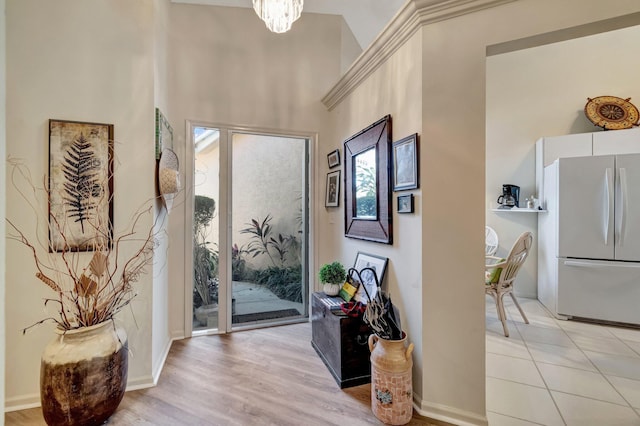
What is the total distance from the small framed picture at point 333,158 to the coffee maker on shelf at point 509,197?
8.74 ft

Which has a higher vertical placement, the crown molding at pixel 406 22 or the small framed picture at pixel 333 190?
the crown molding at pixel 406 22

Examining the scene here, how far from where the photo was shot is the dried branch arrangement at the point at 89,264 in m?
1.72

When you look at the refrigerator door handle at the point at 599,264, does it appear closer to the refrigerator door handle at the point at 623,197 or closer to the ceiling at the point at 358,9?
the refrigerator door handle at the point at 623,197

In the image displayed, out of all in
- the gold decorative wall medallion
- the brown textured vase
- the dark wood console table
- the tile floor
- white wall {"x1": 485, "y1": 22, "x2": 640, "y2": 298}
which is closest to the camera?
the brown textured vase

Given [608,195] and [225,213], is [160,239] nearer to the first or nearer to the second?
[225,213]

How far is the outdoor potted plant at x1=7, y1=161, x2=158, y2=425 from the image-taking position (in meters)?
1.59

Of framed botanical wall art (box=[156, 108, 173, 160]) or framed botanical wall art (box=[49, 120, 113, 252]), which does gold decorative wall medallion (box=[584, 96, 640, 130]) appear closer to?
framed botanical wall art (box=[156, 108, 173, 160])

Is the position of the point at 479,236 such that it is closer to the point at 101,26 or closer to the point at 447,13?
the point at 447,13

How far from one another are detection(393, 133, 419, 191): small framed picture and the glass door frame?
1461mm

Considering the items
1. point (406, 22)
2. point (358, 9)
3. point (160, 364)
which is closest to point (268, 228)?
point (160, 364)

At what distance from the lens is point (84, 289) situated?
66.7 inches

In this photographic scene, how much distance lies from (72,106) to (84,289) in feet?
4.10

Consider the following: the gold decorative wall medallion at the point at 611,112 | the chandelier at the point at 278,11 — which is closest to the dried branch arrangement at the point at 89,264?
the chandelier at the point at 278,11

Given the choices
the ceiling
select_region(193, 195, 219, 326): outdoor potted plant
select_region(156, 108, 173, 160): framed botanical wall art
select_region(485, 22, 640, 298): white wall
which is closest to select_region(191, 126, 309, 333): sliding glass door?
select_region(193, 195, 219, 326): outdoor potted plant
